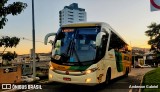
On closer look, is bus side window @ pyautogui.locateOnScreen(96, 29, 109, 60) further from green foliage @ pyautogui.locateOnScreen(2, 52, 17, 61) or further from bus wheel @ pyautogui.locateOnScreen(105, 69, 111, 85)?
green foliage @ pyautogui.locateOnScreen(2, 52, 17, 61)

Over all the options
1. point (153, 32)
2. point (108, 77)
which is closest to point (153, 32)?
point (153, 32)

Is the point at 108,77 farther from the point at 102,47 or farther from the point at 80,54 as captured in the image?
the point at 80,54

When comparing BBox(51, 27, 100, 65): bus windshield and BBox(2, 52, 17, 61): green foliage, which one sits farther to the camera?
BBox(2, 52, 17, 61): green foliage

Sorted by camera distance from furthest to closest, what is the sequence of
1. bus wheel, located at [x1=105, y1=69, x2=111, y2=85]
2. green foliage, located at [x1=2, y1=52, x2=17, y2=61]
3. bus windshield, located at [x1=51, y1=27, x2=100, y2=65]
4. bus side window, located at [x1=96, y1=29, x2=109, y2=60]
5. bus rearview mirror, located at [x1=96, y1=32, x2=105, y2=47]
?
bus wheel, located at [x1=105, y1=69, x2=111, y2=85]
green foliage, located at [x1=2, y1=52, x2=17, y2=61]
bus side window, located at [x1=96, y1=29, x2=109, y2=60]
bus rearview mirror, located at [x1=96, y1=32, x2=105, y2=47]
bus windshield, located at [x1=51, y1=27, x2=100, y2=65]

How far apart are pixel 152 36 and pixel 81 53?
8968 cm

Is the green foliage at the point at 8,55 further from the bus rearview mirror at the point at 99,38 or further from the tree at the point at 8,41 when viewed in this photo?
the bus rearview mirror at the point at 99,38

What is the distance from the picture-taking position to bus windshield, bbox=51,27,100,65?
45.4ft

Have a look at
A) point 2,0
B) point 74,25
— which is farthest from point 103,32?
point 2,0

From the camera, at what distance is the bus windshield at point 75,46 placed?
13828mm

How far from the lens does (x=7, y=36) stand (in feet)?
46.1

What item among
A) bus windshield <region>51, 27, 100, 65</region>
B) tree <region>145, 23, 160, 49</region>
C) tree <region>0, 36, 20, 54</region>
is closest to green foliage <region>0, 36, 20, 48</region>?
tree <region>0, 36, 20, 54</region>

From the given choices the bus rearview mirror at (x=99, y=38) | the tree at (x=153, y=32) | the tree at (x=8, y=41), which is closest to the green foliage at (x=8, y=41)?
the tree at (x=8, y=41)

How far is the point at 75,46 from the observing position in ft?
46.2

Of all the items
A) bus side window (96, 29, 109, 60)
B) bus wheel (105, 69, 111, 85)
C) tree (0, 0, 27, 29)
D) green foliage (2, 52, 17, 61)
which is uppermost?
tree (0, 0, 27, 29)
